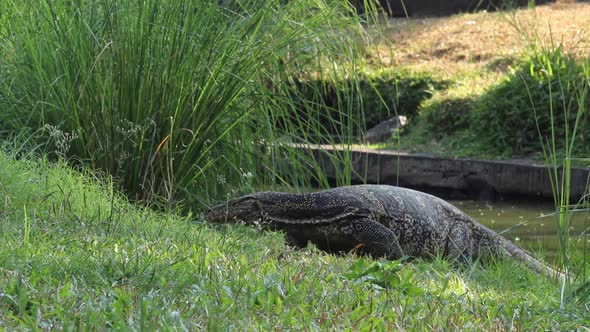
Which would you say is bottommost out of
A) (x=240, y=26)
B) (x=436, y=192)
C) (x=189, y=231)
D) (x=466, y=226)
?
(x=436, y=192)

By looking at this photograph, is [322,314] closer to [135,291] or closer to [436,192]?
[135,291]

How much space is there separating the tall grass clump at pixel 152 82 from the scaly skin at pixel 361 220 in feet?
1.31

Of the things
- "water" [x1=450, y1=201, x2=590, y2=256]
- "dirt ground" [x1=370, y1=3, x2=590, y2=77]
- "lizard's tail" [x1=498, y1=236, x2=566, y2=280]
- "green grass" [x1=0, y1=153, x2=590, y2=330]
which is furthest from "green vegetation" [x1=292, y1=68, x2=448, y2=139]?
"green grass" [x1=0, y1=153, x2=590, y2=330]

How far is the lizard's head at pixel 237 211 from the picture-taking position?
573cm

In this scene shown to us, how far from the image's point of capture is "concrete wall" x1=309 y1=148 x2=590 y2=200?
11.1m

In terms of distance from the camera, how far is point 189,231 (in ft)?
16.7

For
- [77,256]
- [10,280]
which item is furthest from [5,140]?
[10,280]

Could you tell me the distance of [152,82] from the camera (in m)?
6.06

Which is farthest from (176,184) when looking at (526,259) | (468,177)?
(468,177)

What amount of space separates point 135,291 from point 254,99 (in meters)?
3.18

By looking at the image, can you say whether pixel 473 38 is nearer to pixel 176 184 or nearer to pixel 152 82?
pixel 176 184

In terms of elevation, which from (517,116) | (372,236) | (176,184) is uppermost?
(176,184)

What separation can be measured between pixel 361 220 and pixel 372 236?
0.37 feet

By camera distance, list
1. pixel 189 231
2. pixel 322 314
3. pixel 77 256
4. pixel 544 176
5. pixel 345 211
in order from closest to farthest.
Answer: pixel 322 314 < pixel 77 256 < pixel 189 231 < pixel 345 211 < pixel 544 176
